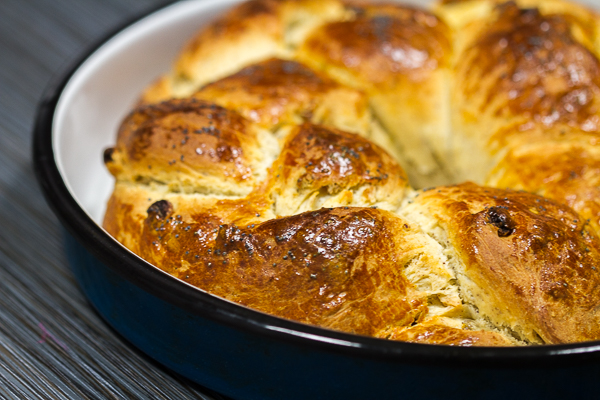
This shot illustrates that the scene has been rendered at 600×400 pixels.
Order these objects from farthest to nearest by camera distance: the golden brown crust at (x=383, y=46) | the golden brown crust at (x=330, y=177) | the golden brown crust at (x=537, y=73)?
the golden brown crust at (x=383, y=46) < the golden brown crust at (x=537, y=73) < the golden brown crust at (x=330, y=177)

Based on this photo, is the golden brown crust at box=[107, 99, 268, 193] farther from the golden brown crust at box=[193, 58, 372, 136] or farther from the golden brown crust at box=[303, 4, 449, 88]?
the golden brown crust at box=[303, 4, 449, 88]

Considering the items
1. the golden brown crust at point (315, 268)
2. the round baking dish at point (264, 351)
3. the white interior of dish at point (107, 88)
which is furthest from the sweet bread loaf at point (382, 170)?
the white interior of dish at point (107, 88)

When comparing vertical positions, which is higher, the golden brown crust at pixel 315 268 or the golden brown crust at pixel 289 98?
the golden brown crust at pixel 289 98

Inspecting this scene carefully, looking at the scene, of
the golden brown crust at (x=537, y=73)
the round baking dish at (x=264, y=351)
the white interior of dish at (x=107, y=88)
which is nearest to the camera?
the round baking dish at (x=264, y=351)

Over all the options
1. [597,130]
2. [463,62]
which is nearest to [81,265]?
[463,62]

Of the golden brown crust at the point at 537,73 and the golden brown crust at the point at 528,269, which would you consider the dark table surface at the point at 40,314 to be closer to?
the golden brown crust at the point at 528,269

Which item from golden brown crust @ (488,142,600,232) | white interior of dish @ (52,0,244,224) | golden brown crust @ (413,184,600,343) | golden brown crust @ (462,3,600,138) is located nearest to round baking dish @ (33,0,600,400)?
golden brown crust @ (413,184,600,343)

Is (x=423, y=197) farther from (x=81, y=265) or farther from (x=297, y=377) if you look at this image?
(x=81, y=265)
